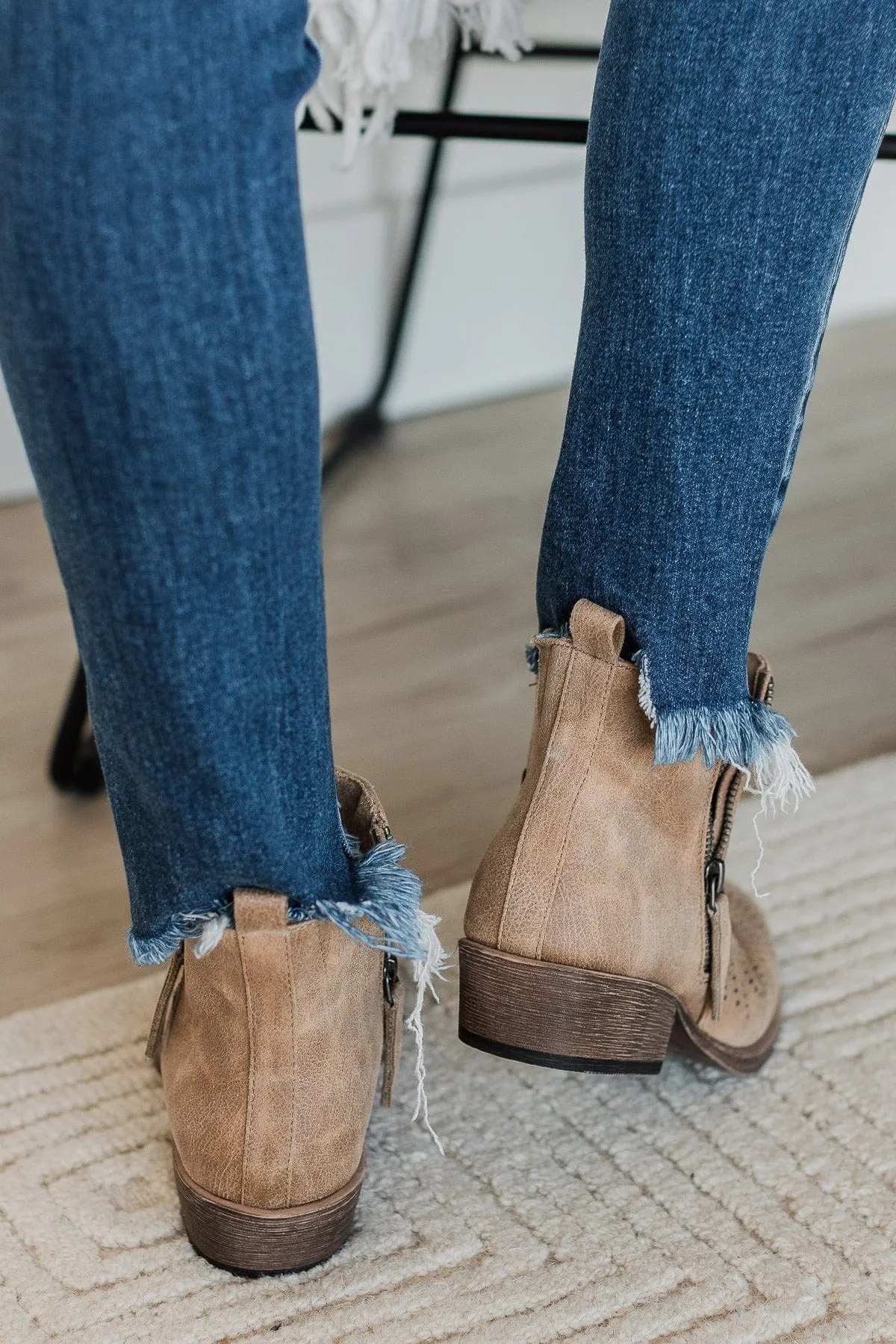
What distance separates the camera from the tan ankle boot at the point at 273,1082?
0.47 m

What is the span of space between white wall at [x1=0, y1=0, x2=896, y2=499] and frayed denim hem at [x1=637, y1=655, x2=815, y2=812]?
1049 millimetres

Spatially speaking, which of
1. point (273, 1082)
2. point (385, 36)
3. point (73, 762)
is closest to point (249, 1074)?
point (273, 1082)

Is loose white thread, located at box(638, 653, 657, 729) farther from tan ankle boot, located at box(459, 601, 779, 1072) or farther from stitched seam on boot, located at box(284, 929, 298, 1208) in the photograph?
stitched seam on boot, located at box(284, 929, 298, 1208)

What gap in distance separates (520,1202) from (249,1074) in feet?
0.50

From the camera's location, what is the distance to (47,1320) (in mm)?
501

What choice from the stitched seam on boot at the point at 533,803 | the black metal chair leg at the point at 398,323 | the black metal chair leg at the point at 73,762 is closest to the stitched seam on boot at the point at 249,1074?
the stitched seam on boot at the point at 533,803

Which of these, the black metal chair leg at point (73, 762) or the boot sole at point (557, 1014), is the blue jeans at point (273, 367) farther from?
the black metal chair leg at point (73, 762)

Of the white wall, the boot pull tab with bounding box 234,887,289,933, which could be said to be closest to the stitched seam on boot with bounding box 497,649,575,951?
the boot pull tab with bounding box 234,887,289,933

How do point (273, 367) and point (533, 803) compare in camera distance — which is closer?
point (273, 367)

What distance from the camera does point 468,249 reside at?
1.64m

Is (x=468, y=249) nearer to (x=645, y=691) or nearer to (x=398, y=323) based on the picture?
(x=398, y=323)

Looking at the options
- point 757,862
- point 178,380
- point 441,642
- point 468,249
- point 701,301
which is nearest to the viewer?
point 178,380

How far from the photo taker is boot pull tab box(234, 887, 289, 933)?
0.45 metres

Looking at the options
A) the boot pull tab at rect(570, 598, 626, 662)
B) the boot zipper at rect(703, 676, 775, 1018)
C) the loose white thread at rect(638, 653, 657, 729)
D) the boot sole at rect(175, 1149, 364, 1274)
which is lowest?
the boot sole at rect(175, 1149, 364, 1274)
